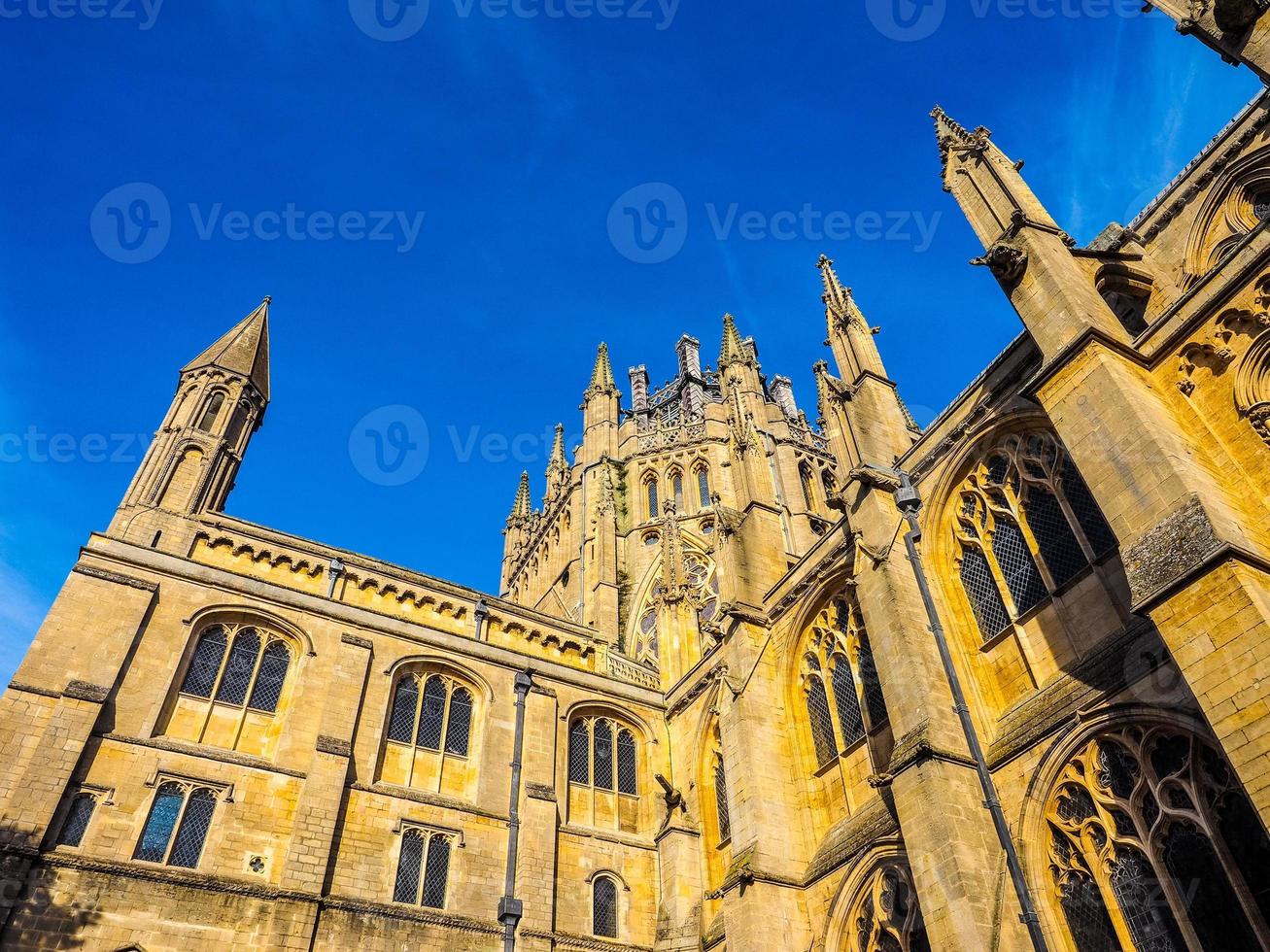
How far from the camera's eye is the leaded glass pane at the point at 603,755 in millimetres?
22484

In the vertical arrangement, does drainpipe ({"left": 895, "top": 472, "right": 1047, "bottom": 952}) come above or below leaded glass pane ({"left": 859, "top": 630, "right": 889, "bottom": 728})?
below

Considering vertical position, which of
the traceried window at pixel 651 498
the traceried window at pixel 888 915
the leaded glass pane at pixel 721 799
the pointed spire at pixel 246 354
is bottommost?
the traceried window at pixel 888 915

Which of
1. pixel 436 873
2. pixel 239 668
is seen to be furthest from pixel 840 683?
A: pixel 239 668

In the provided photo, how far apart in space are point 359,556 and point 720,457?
26.5m

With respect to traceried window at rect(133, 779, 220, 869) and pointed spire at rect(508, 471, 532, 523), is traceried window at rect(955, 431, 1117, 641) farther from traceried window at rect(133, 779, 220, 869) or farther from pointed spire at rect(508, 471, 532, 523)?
pointed spire at rect(508, 471, 532, 523)

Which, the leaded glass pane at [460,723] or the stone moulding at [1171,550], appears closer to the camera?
the stone moulding at [1171,550]

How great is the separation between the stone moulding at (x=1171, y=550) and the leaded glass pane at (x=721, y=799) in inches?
466

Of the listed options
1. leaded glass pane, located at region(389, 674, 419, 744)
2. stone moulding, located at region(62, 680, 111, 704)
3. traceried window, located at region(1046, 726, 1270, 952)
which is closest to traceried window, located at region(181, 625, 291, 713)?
stone moulding, located at region(62, 680, 111, 704)

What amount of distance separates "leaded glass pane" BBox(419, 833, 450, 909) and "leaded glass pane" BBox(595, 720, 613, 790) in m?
4.63

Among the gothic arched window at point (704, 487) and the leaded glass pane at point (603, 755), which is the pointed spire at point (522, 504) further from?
the leaded glass pane at point (603, 755)

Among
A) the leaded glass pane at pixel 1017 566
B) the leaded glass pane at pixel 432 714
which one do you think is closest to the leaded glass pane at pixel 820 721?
the leaded glass pane at pixel 1017 566

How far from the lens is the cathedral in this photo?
1145 cm

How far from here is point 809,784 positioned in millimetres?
18391

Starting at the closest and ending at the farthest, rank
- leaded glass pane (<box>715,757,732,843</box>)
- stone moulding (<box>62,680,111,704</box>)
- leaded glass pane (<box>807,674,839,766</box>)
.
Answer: stone moulding (<box>62,680,111,704</box>)
leaded glass pane (<box>807,674,839,766</box>)
leaded glass pane (<box>715,757,732,843</box>)
